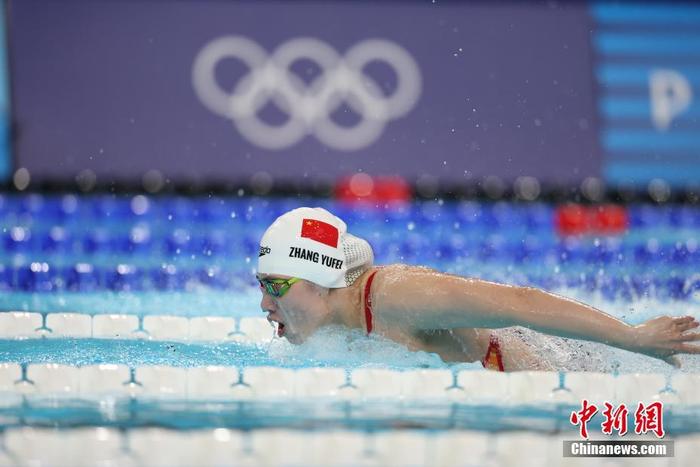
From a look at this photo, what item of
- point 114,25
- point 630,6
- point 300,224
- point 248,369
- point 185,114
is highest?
point 630,6

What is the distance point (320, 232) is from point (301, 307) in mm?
282

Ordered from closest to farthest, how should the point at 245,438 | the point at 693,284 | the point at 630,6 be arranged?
1. the point at 245,438
2. the point at 693,284
3. the point at 630,6

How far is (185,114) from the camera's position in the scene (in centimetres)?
959

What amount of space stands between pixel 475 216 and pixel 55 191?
322cm

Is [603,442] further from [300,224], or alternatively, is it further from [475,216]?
[475,216]

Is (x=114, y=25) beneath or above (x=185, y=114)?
above

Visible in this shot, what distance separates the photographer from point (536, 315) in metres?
3.13

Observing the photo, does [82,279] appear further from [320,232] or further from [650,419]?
[650,419]

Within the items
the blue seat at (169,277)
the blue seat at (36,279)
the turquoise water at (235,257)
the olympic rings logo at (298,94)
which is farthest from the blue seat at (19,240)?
the olympic rings logo at (298,94)

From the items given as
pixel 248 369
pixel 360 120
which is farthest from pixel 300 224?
pixel 360 120

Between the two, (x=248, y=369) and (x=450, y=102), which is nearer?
(x=248, y=369)

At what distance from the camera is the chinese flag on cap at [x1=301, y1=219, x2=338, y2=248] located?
3.68 metres

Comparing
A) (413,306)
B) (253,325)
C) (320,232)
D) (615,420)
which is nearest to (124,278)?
(253,325)

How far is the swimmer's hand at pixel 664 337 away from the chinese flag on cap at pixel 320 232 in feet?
3.64
